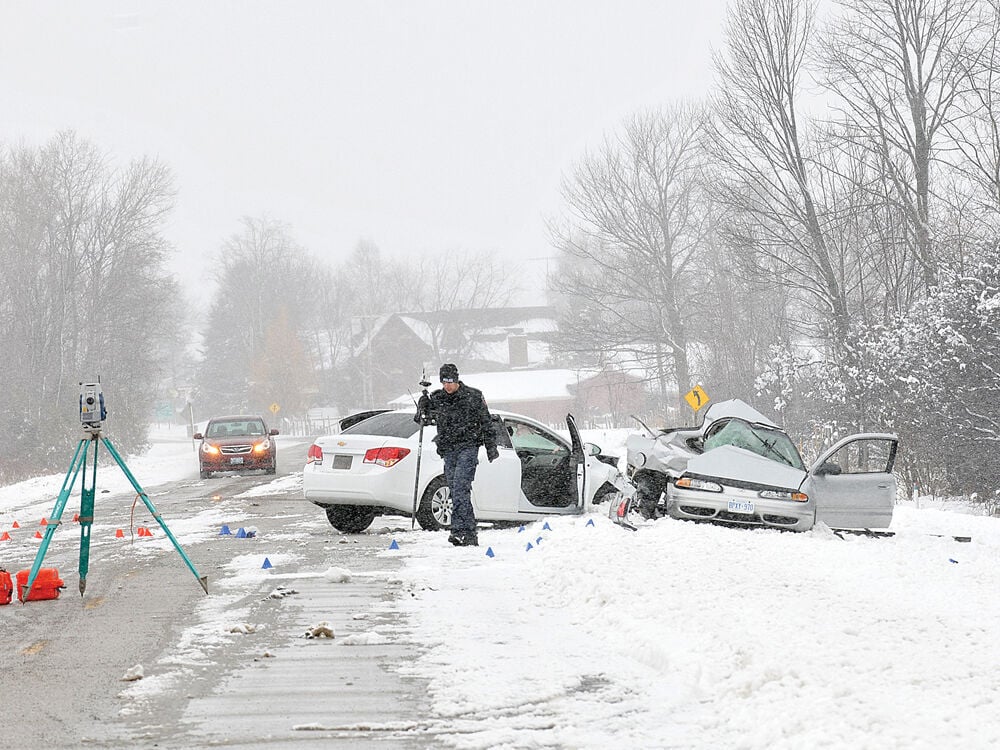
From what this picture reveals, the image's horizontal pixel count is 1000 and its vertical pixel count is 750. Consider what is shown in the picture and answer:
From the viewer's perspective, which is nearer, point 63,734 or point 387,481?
point 63,734

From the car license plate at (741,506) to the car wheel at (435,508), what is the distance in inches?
129

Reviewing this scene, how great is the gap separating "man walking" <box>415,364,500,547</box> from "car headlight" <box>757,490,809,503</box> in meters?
3.07

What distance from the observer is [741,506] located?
12.9 metres

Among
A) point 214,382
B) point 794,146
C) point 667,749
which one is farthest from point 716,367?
point 214,382

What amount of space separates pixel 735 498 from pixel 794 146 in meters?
21.0

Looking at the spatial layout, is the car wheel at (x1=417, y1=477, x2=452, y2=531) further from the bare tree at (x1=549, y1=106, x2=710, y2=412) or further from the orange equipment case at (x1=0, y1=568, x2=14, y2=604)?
the bare tree at (x1=549, y1=106, x2=710, y2=412)

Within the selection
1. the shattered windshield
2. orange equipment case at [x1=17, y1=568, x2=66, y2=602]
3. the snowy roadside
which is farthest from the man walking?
orange equipment case at [x1=17, y1=568, x2=66, y2=602]

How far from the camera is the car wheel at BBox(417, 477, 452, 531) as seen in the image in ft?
44.7

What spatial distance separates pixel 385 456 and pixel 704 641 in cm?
704

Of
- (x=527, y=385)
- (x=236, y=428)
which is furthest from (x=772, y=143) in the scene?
(x=527, y=385)

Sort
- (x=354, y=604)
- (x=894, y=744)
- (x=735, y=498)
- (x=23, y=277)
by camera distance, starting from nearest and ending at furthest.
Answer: (x=894, y=744)
(x=354, y=604)
(x=735, y=498)
(x=23, y=277)

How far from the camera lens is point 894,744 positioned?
186 inches

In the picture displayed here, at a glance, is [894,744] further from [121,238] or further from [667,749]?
[121,238]

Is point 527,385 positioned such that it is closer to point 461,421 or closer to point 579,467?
point 579,467
